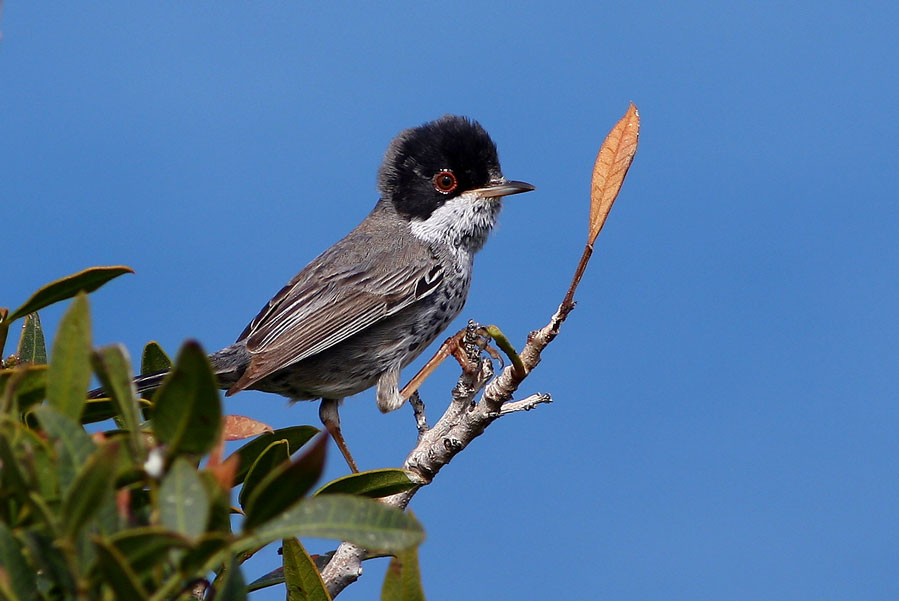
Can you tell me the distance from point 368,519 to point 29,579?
44 cm

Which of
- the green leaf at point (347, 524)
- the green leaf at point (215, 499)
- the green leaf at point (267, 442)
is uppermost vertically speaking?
the green leaf at point (215, 499)

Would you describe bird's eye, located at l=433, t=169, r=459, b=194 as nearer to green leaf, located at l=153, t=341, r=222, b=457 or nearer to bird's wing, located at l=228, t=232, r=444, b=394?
bird's wing, located at l=228, t=232, r=444, b=394

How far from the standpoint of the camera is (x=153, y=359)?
291 cm

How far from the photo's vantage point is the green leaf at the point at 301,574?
6.49 feet

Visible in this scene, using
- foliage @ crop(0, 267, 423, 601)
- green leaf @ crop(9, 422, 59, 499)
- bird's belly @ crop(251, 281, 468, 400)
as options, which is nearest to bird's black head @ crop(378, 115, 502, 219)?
bird's belly @ crop(251, 281, 468, 400)

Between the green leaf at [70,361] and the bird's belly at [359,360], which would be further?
the bird's belly at [359,360]

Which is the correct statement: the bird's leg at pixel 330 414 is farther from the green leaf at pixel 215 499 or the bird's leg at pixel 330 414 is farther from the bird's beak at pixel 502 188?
the green leaf at pixel 215 499

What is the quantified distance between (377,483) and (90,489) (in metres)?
1.22

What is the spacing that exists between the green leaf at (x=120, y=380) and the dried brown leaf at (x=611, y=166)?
1.69m

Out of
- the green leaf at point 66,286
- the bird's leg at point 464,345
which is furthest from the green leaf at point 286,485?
the bird's leg at point 464,345

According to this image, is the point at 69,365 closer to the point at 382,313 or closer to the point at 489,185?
the point at 382,313

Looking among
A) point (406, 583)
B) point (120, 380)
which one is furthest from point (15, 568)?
point (406, 583)

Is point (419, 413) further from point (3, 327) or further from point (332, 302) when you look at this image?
point (3, 327)

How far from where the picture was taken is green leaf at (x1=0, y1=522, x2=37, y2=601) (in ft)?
3.95
